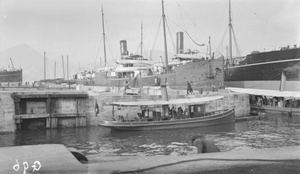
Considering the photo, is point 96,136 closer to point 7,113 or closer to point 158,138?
point 158,138

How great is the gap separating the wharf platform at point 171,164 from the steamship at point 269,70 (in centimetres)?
2951

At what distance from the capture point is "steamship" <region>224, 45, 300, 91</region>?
37.4 meters

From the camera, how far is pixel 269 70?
40.6 meters

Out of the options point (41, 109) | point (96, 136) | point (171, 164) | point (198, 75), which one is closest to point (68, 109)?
point (41, 109)

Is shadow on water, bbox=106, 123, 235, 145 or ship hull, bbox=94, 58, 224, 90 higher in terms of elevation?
ship hull, bbox=94, 58, 224, 90

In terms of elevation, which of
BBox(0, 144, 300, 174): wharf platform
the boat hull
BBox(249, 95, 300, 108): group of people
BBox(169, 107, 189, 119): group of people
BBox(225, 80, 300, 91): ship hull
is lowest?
the boat hull

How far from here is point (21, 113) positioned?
75.4 ft

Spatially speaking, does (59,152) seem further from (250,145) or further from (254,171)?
(250,145)

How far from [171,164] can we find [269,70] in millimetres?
39920

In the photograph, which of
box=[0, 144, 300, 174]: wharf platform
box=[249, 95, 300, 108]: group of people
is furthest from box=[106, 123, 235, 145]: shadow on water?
box=[0, 144, 300, 174]: wharf platform

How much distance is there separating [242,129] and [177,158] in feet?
62.7

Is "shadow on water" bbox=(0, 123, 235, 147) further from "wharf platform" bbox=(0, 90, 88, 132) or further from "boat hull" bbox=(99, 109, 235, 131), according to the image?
"wharf platform" bbox=(0, 90, 88, 132)

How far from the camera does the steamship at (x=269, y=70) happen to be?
37438mm

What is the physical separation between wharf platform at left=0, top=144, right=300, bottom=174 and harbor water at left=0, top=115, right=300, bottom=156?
9.76 m
